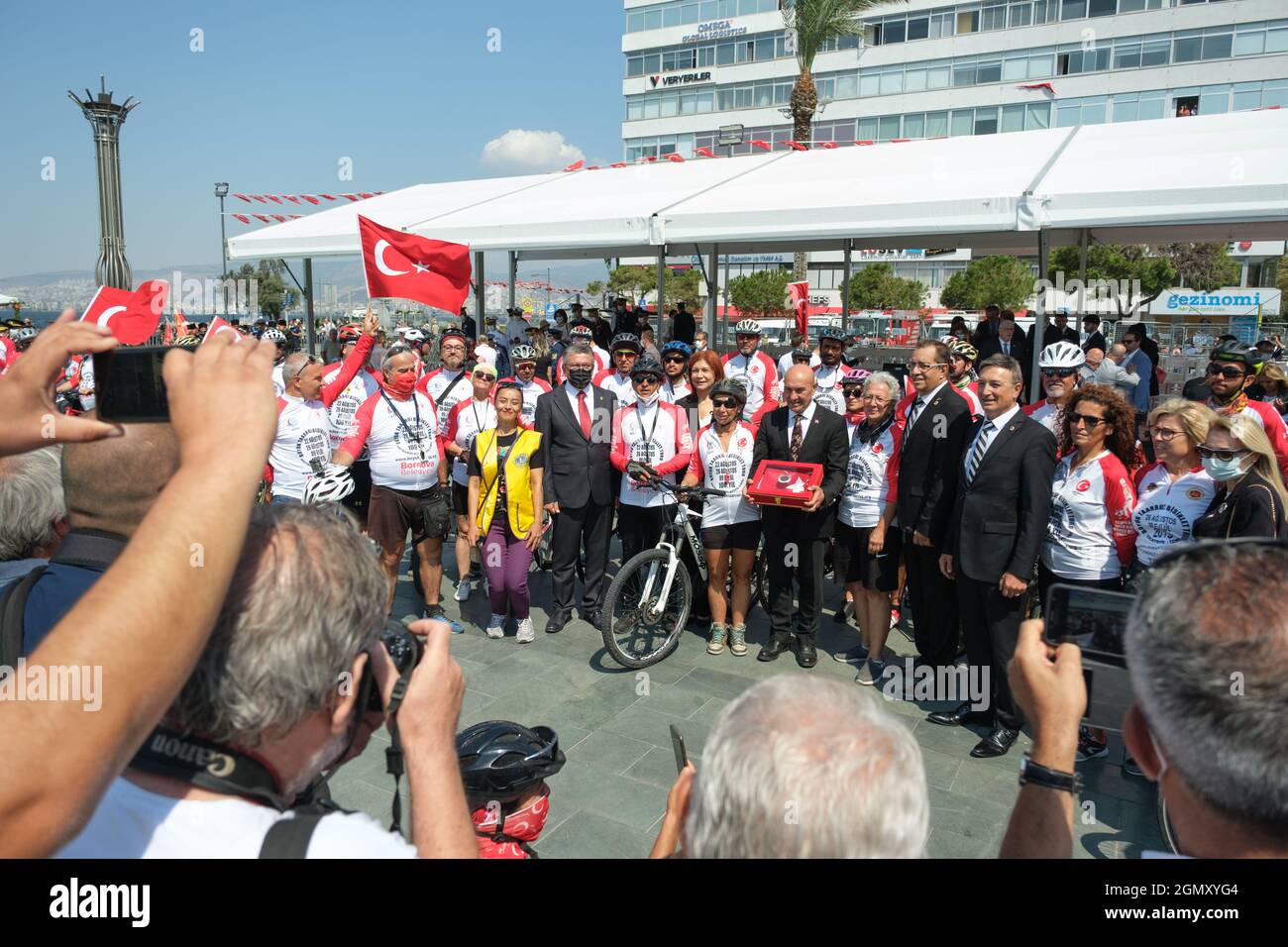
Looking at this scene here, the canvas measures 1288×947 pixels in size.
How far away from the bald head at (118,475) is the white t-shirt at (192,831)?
0.63 m

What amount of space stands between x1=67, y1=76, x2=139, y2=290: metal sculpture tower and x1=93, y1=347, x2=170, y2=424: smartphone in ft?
45.4

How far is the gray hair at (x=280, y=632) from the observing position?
1076 mm

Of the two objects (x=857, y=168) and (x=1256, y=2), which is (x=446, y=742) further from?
(x=1256, y=2)

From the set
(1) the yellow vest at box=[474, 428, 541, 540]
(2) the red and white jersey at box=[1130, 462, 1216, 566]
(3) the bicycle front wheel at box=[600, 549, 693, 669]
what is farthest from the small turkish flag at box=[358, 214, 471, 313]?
(2) the red and white jersey at box=[1130, 462, 1216, 566]

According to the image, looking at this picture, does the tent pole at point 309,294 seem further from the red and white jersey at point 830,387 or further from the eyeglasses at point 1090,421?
the eyeglasses at point 1090,421

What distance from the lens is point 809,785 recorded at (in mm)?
1093

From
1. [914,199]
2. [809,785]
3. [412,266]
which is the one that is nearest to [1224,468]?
[809,785]

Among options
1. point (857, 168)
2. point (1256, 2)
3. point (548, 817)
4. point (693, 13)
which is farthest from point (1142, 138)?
point (693, 13)

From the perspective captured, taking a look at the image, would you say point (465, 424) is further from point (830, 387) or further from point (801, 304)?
point (801, 304)

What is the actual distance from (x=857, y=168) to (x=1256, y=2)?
→ 4144 cm

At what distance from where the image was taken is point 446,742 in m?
1.29

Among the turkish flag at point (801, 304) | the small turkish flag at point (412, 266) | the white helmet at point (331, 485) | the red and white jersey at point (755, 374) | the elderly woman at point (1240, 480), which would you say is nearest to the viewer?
the elderly woman at point (1240, 480)

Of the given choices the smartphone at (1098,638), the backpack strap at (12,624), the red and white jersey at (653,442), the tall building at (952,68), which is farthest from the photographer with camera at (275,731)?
the tall building at (952,68)

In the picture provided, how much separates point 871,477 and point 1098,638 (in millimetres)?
4017
